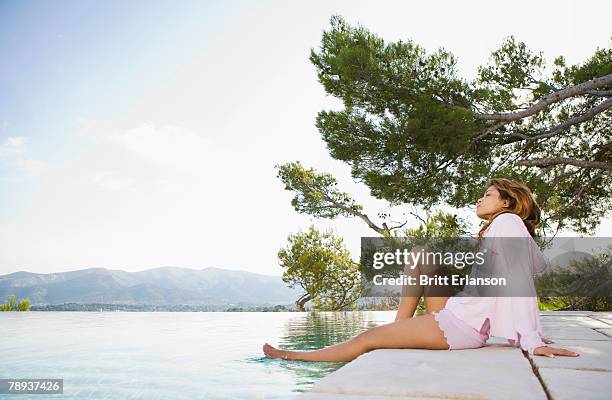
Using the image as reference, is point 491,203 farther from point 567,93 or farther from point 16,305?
point 16,305

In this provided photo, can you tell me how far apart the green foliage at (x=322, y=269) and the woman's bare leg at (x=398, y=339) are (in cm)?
1329

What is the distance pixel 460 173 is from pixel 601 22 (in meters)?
3.40

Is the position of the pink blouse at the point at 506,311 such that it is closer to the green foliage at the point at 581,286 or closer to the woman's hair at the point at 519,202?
the woman's hair at the point at 519,202

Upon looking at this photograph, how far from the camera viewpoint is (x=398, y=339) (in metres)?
2.13

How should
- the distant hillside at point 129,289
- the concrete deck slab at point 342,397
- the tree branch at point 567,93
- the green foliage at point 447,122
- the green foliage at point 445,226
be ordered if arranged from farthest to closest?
the distant hillside at point 129,289
the green foliage at point 445,226
the green foliage at point 447,122
the tree branch at point 567,93
the concrete deck slab at point 342,397

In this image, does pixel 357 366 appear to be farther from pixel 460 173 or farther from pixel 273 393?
pixel 460 173

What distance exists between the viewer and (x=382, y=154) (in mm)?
7090

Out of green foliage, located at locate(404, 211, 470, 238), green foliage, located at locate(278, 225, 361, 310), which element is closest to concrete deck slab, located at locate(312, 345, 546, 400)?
green foliage, located at locate(404, 211, 470, 238)

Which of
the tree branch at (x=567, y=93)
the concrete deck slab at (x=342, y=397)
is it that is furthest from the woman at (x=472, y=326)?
the tree branch at (x=567, y=93)

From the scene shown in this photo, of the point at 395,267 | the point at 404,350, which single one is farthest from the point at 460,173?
the point at 404,350

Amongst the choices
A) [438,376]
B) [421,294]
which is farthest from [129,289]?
[438,376]

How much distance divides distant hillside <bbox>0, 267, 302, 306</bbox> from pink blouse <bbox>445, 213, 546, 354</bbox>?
41.3m

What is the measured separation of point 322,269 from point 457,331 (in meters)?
13.5

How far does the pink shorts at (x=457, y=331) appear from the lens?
209 centimetres
